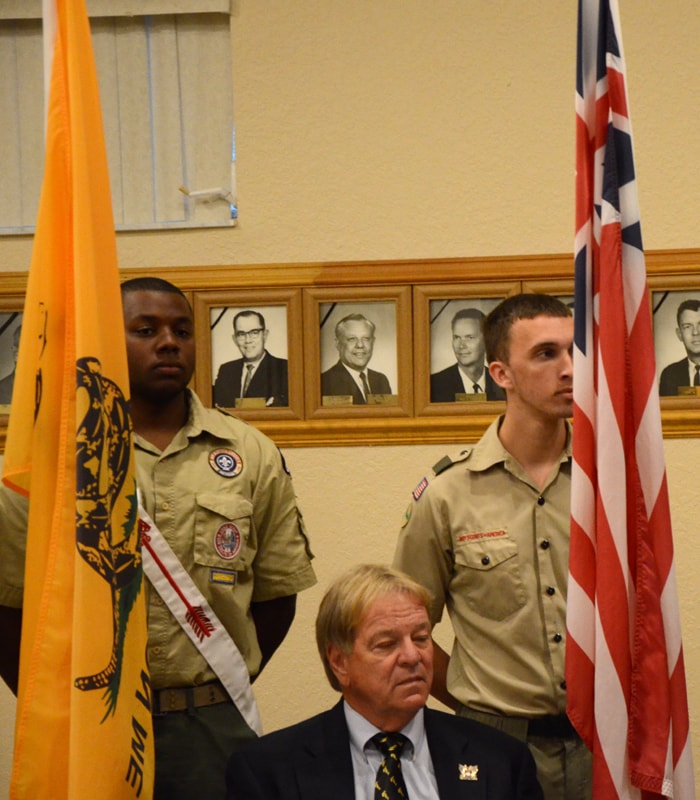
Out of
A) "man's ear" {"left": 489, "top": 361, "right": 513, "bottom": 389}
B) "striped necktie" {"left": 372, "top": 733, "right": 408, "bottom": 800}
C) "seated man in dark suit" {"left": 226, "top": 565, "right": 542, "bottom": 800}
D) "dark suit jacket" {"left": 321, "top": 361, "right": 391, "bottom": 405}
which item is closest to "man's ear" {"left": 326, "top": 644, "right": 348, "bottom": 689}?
"seated man in dark suit" {"left": 226, "top": 565, "right": 542, "bottom": 800}

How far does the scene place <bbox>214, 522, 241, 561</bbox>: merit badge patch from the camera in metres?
2.50

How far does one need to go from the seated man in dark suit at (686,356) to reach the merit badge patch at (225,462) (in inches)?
72.3

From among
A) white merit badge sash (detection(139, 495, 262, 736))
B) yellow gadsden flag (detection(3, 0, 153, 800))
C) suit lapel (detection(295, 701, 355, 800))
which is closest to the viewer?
yellow gadsden flag (detection(3, 0, 153, 800))

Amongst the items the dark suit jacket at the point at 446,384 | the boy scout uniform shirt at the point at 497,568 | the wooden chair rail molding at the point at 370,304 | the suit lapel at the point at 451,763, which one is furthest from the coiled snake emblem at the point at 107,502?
the dark suit jacket at the point at 446,384

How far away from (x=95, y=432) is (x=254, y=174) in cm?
219

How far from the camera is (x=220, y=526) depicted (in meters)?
2.52

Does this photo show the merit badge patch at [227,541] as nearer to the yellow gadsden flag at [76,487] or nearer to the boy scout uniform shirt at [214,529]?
the boy scout uniform shirt at [214,529]

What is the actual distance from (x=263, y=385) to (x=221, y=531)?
1.53 metres

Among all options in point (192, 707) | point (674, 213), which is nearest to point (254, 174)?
point (674, 213)

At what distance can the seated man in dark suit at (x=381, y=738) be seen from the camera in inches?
87.1

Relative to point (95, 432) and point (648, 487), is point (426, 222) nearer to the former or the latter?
point (648, 487)

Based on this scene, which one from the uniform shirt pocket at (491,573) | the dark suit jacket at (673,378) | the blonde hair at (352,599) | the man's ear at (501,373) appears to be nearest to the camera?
the blonde hair at (352,599)

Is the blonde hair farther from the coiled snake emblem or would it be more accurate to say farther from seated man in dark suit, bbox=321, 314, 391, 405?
seated man in dark suit, bbox=321, 314, 391, 405

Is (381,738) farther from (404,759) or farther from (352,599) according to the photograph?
(352,599)
